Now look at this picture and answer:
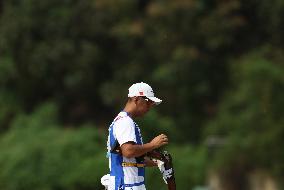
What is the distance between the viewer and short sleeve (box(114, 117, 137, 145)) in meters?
8.70

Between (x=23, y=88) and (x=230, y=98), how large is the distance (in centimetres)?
928

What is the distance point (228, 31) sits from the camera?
37000 millimetres

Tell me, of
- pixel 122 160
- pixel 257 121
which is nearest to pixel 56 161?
pixel 257 121

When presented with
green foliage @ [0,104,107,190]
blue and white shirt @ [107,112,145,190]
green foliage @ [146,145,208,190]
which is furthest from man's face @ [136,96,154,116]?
green foliage @ [146,145,208,190]

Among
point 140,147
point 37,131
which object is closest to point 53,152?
point 37,131

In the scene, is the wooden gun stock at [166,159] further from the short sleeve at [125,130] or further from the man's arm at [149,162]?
the short sleeve at [125,130]

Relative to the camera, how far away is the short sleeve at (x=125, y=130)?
870 centimetres

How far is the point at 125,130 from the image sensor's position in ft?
28.6

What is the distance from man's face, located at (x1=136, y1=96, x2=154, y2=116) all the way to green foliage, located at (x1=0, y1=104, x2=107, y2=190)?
19.3m

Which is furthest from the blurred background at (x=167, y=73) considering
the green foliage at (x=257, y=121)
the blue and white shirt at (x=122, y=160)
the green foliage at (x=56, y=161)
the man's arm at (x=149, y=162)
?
the blue and white shirt at (x=122, y=160)

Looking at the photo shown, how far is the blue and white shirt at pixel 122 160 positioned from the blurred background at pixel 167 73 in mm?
23520

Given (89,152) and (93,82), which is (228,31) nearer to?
(93,82)

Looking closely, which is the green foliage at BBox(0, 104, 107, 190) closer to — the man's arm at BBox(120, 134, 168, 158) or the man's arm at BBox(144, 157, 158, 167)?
the man's arm at BBox(144, 157, 158, 167)

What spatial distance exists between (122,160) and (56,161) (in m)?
21.7
